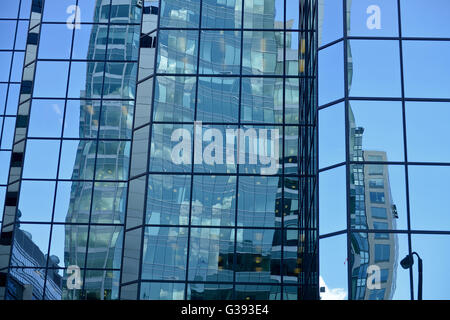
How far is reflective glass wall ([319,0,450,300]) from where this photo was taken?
2484cm

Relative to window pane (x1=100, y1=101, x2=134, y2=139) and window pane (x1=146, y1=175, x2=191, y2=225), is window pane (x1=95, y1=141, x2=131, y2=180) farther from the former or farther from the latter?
window pane (x1=146, y1=175, x2=191, y2=225)

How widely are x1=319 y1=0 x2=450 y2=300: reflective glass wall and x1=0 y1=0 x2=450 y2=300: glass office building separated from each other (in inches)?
2.0

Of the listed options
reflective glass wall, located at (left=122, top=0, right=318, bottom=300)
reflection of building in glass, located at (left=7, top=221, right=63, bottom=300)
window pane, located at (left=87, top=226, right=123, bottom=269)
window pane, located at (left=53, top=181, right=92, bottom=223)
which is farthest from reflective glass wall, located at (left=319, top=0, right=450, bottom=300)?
reflection of building in glass, located at (left=7, top=221, right=63, bottom=300)

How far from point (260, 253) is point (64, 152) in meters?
14.9

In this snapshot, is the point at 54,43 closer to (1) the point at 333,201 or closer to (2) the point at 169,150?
(2) the point at 169,150

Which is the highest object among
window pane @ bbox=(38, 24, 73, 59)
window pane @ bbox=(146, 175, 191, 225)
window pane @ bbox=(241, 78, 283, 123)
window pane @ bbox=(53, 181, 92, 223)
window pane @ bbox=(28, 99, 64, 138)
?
window pane @ bbox=(38, 24, 73, 59)

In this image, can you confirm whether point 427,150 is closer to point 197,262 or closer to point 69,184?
point 197,262

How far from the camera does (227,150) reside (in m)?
38.1

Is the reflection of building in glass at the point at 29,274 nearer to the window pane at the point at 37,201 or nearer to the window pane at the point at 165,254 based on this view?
the window pane at the point at 37,201

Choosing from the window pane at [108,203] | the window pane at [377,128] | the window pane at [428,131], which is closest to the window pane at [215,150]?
the window pane at [108,203]

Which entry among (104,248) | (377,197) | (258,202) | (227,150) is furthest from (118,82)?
(377,197)

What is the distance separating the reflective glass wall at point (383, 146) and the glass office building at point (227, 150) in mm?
50

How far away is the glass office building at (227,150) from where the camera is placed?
25922 millimetres

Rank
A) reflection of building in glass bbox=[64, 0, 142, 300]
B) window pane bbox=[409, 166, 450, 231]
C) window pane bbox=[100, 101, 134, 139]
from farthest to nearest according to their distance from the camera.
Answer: window pane bbox=[100, 101, 134, 139] < reflection of building in glass bbox=[64, 0, 142, 300] < window pane bbox=[409, 166, 450, 231]
